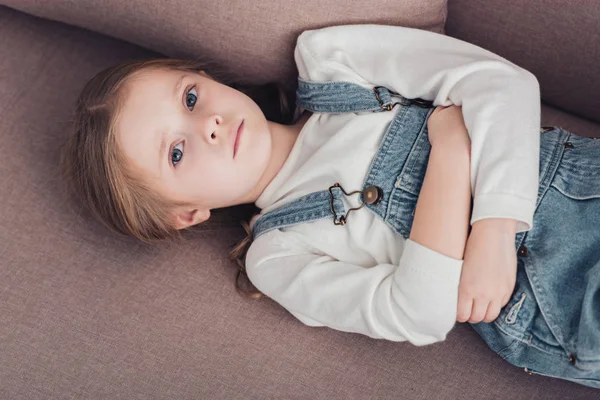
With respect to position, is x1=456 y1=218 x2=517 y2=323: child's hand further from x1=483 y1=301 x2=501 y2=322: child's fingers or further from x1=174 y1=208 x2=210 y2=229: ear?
x1=174 y1=208 x2=210 y2=229: ear

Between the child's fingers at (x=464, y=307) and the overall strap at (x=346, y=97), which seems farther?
the overall strap at (x=346, y=97)

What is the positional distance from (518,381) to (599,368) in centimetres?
17

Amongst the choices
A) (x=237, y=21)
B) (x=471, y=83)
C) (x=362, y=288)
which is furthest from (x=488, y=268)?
(x=237, y=21)

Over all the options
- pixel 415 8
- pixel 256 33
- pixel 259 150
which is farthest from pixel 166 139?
pixel 415 8

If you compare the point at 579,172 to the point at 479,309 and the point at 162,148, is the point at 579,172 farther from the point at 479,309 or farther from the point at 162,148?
the point at 162,148

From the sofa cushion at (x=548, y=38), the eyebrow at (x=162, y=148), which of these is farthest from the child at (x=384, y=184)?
the sofa cushion at (x=548, y=38)

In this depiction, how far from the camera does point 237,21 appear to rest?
4.01 ft

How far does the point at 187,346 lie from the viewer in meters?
1.19

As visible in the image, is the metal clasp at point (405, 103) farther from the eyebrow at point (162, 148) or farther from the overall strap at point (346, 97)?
the eyebrow at point (162, 148)

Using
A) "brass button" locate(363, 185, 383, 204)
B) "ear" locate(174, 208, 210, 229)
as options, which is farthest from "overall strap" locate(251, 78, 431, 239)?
"ear" locate(174, 208, 210, 229)

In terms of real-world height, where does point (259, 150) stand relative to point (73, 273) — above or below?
above

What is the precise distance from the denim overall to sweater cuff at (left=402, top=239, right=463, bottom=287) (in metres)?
0.09

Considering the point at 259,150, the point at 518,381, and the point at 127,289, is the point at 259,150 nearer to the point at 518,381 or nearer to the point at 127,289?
the point at 127,289

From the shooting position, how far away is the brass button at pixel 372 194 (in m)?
1.11
